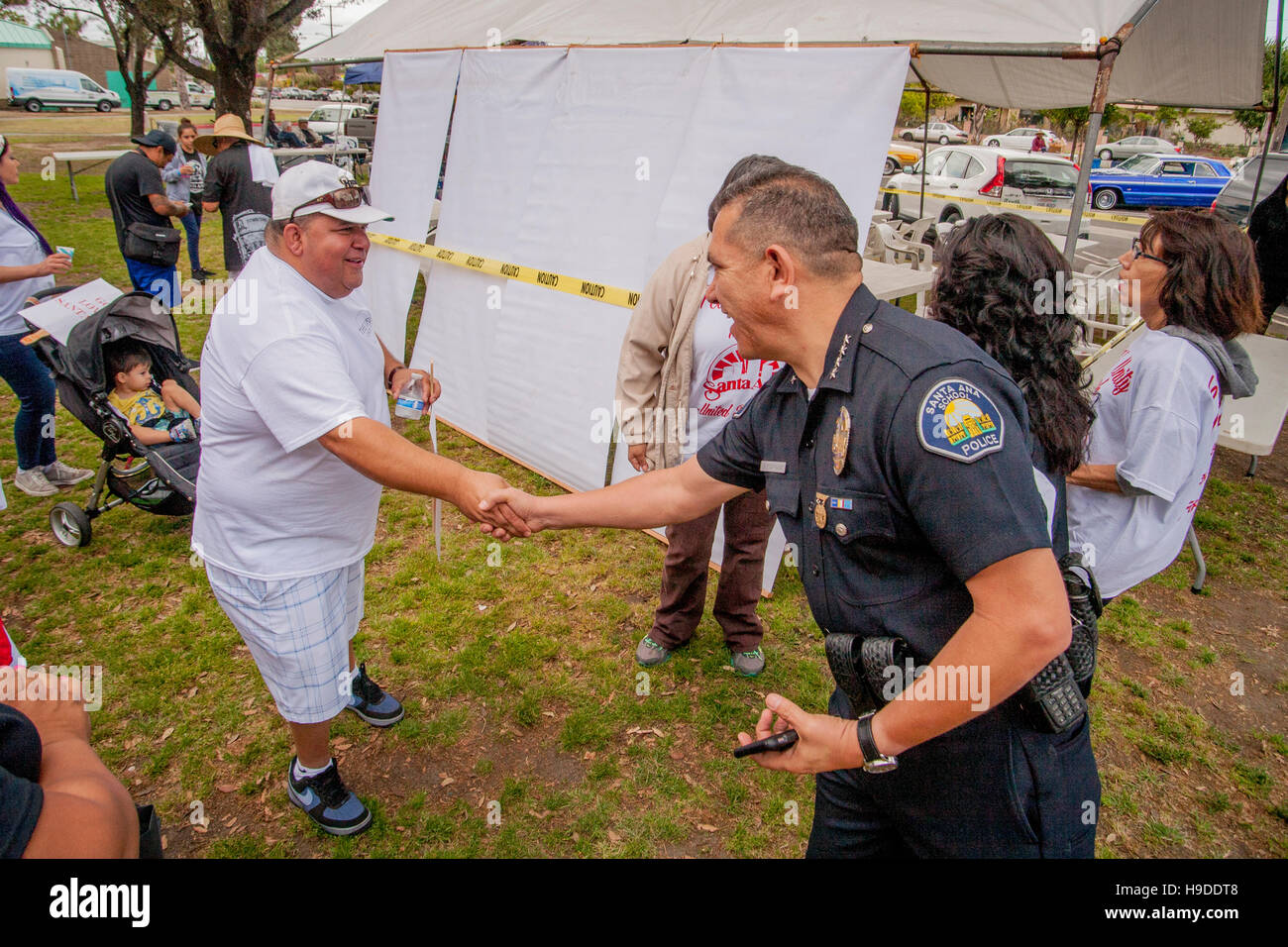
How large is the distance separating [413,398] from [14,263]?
383 centimetres

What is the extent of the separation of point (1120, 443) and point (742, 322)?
1.96 m

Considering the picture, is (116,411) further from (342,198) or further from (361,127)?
(361,127)

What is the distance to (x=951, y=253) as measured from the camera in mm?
2082

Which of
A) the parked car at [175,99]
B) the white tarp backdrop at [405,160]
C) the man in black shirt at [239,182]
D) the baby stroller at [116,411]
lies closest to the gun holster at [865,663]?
the baby stroller at [116,411]

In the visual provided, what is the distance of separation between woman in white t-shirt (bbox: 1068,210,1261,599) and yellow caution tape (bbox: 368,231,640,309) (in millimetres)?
2597

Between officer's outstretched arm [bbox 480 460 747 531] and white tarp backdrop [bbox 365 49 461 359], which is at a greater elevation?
white tarp backdrop [bbox 365 49 461 359]

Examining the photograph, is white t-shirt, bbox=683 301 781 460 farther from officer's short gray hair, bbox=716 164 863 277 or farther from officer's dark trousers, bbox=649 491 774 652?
officer's short gray hair, bbox=716 164 863 277

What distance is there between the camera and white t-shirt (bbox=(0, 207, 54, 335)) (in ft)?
15.7

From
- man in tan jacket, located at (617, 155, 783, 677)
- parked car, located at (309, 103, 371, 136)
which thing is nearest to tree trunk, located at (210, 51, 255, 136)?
parked car, located at (309, 103, 371, 136)

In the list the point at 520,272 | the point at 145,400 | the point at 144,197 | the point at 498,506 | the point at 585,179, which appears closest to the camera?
the point at 498,506

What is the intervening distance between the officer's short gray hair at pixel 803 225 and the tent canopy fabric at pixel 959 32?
9.01 feet

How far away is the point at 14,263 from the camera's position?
4.88m

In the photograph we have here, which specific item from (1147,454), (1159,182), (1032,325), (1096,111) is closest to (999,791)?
(1032,325)
